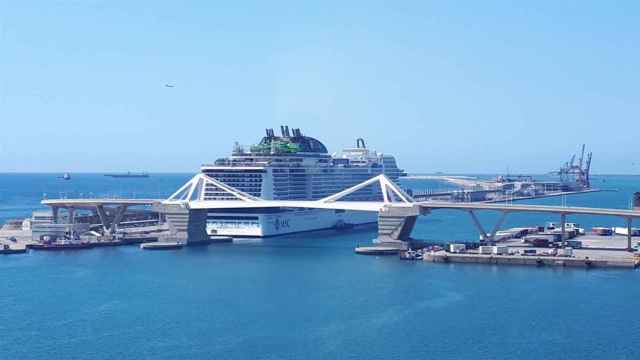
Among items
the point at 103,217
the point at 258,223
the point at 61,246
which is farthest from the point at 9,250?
the point at 258,223

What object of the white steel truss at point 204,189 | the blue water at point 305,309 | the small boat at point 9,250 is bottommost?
the blue water at point 305,309

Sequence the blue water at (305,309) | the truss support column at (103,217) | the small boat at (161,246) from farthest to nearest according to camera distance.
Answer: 1. the truss support column at (103,217)
2. the small boat at (161,246)
3. the blue water at (305,309)

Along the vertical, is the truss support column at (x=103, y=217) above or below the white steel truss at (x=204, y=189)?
below

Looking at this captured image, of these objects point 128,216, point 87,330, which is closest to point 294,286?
point 87,330

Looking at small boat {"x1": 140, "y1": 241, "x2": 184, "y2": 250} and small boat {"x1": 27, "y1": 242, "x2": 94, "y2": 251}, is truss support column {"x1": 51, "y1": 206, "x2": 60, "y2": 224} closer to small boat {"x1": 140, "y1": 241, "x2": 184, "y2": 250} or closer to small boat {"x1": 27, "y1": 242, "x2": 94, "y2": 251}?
small boat {"x1": 27, "y1": 242, "x2": 94, "y2": 251}

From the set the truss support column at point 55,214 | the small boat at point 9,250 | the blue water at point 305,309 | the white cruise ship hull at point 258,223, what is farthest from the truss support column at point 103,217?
the blue water at point 305,309

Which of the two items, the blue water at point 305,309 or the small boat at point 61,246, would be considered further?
the small boat at point 61,246

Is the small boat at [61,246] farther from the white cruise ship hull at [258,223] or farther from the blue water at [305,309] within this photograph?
the white cruise ship hull at [258,223]

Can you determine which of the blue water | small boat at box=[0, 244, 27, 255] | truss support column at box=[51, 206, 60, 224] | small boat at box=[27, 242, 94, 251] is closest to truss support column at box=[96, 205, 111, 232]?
truss support column at box=[51, 206, 60, 224]

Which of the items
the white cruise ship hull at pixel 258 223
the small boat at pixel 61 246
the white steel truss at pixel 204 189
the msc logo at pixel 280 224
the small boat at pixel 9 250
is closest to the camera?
the small boat at pixel 9 250
